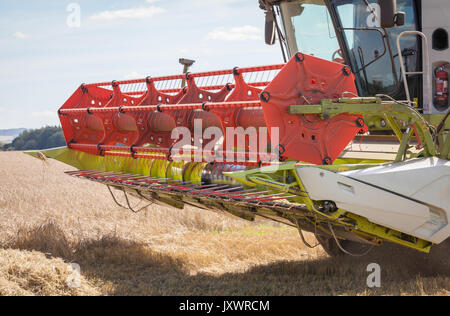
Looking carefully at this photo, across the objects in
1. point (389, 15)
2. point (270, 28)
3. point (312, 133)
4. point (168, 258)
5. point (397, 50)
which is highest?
point (270, 28)

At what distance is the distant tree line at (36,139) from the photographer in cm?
2828

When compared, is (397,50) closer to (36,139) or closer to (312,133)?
(312,133)

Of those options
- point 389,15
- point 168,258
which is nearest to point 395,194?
point 389,15

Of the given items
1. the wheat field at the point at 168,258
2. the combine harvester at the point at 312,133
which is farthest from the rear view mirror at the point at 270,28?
the wheat field at the point at 168,258

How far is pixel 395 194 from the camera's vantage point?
11.5 feet

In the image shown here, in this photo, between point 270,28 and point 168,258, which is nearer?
point 168,258

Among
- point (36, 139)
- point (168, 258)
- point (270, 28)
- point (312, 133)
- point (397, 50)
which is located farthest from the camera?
point (36, 139)

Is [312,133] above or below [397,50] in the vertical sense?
below

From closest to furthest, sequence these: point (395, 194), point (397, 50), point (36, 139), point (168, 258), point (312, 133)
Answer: point (395, 194) → point (312, 133) → point (397, 50) → point (168, 258) → point (36, 139)

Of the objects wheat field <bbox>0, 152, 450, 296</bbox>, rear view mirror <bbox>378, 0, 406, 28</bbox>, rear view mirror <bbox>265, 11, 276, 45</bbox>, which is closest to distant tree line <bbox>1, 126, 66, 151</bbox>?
wheat field <bbox>0, 152, 450, 296</bbox>

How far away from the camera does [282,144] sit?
3822 millimetres

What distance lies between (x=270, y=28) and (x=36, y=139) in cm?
2613

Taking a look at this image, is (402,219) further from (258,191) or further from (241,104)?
(241,104)
